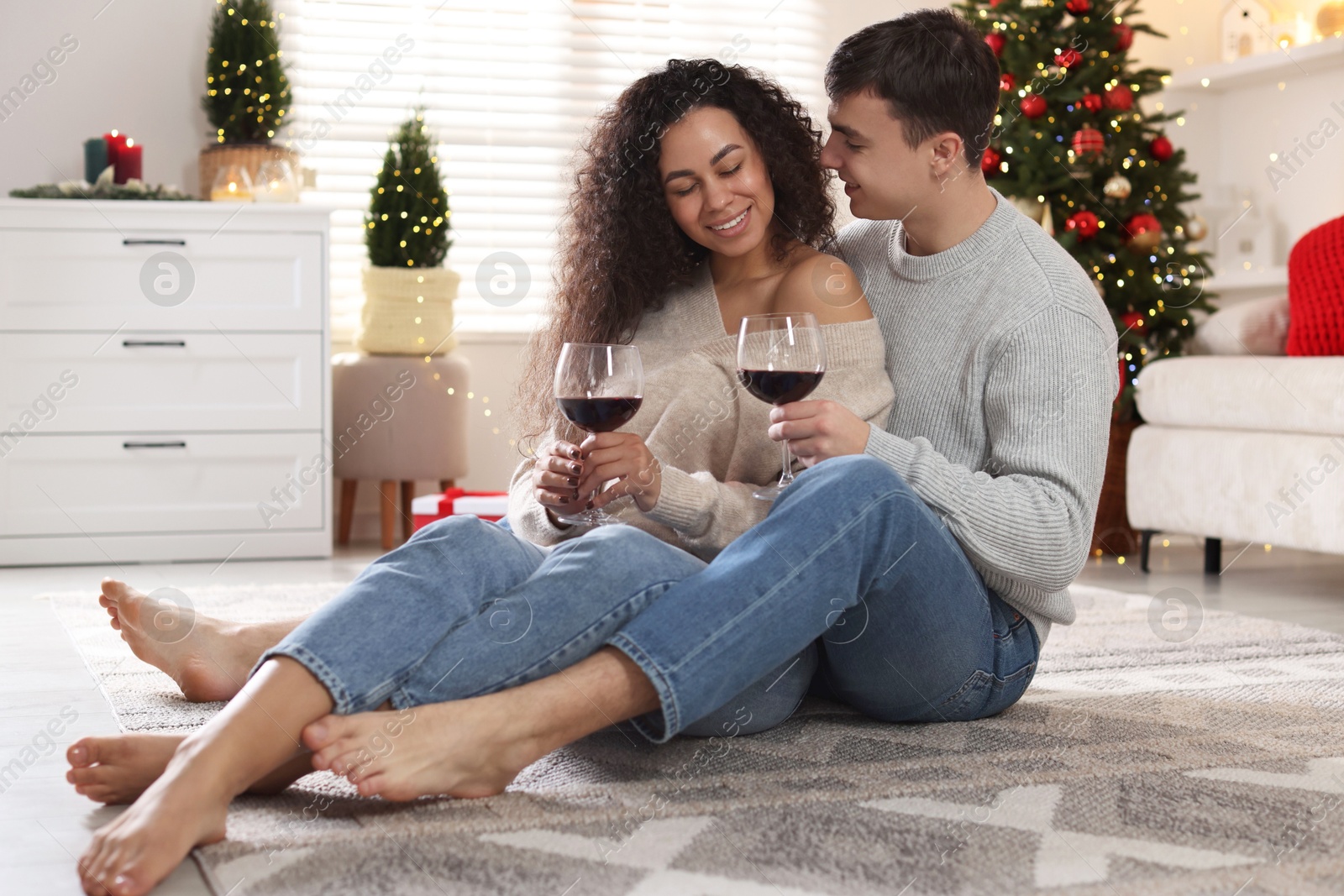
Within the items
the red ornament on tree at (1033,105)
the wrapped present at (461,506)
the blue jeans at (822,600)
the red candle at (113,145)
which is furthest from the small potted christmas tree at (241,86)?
the blue jeans at (822,600)

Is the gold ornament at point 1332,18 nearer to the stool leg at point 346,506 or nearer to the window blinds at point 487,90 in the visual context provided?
the window blinds at point 487,90

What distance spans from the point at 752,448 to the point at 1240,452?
1.82m

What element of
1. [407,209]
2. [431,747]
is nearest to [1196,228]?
[407,209]

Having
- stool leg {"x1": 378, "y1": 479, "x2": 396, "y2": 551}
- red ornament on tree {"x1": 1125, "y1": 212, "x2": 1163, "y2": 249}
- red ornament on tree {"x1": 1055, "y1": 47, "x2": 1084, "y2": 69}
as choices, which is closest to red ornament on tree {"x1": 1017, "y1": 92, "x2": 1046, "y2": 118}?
red ornament on tree {"x1": 1055, "y1": 47, "x2": 1084, "y2": 69}

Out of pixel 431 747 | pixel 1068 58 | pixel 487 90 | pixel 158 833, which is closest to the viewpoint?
pixel 158 833

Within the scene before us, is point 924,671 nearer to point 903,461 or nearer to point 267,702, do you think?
point 903,461

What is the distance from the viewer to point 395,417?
11.9 ft

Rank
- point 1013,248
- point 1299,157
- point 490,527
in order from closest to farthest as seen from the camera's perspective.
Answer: point 490,527, point 1013,248, point 1299,157

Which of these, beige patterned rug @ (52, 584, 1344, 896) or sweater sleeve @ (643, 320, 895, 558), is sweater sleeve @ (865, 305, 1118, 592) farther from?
beige patterned rug @ (52, 584, 1344, 896)

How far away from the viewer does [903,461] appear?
4.42 feet

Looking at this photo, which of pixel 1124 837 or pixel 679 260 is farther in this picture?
pixel 679 260

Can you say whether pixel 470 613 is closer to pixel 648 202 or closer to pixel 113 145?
pixel 648 202

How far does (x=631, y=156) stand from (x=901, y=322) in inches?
16.1

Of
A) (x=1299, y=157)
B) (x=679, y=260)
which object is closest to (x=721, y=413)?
(x=679, y=260)
